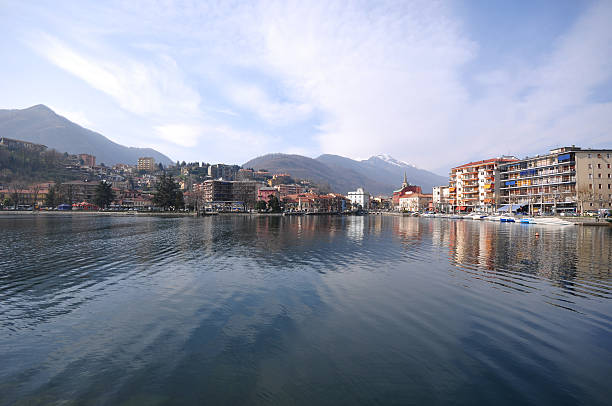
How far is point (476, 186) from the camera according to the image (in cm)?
11450

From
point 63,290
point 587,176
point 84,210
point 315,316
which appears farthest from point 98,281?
point 84,210

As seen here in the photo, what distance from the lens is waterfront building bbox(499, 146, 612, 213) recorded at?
235ft

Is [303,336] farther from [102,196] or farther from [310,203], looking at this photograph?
[310,203]

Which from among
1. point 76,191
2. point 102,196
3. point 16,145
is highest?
point 16,145

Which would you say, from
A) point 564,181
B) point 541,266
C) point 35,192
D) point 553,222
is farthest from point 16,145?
point 564,181

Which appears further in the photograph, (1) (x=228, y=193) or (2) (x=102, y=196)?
(1) (x=228, y=193)

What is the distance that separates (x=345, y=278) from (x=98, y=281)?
12209mm

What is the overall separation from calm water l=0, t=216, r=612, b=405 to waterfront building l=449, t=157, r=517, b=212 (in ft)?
327

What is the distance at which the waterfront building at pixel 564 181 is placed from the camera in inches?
2817

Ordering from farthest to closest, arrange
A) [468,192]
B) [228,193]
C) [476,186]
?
[228,193], [468,192], [476,186]

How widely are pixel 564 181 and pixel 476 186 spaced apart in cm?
3662

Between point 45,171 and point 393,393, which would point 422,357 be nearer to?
point 393,393

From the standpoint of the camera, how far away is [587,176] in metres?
73.2

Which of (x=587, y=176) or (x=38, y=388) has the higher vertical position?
(x=587, y=176)
